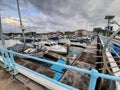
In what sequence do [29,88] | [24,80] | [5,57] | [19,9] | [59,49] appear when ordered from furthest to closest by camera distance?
[59,49] < [19,9] < [5,57] < [24,80] < [29,88]

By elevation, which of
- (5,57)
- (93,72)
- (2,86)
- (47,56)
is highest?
(93,72)

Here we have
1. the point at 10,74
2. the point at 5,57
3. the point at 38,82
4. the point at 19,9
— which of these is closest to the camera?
the point at 38,82

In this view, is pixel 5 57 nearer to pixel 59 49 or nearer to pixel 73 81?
pixel 73 81

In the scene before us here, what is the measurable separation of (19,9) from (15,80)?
1344 cm

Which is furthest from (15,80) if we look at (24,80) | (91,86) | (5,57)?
(91,86)

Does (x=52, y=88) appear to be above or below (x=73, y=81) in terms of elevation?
above

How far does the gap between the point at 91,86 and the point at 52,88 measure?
41.9 inches

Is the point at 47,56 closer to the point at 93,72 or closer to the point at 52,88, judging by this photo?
the point at 52,88

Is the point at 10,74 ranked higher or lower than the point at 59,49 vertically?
higher

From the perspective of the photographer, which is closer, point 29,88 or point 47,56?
point 29,88

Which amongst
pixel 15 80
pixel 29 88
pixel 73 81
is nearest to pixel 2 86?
pixel 15 80

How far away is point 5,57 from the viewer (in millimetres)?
3270

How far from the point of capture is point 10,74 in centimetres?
302

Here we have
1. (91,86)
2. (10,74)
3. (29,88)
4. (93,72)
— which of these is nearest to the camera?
(93,72)
